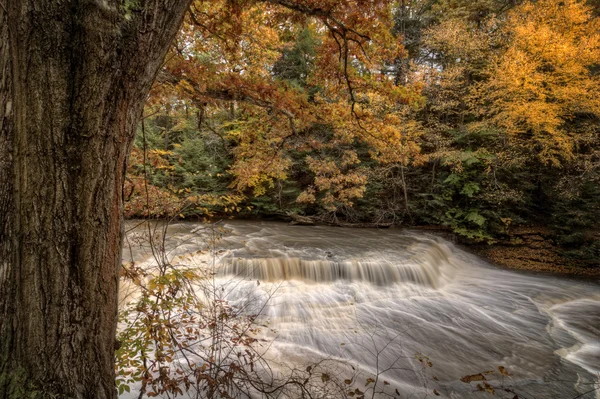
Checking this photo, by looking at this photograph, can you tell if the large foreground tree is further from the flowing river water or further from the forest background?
the forest background

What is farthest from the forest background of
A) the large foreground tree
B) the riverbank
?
the large foreground tree

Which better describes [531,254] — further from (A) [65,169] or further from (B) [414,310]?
(A) [65,169]

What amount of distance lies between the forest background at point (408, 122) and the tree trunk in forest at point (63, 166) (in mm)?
2667

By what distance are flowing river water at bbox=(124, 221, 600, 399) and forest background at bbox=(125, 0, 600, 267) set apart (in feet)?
6.58

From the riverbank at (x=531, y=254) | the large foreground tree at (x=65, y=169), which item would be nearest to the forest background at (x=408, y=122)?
the riverbank at (x=531, y=254)

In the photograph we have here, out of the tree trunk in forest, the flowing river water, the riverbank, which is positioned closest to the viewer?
the tree trunk in forest

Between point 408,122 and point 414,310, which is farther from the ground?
point 408,122

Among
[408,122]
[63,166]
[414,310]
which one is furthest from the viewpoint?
[408,122]

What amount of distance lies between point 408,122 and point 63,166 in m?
12.2

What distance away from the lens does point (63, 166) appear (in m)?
1.28

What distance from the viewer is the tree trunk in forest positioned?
4.07 ft

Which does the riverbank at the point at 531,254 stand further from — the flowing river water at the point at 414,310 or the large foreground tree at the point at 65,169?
the large foreground tree at the point at 65,169

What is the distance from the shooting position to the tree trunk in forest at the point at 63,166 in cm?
124

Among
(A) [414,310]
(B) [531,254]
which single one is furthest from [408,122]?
(A) [414,310]
